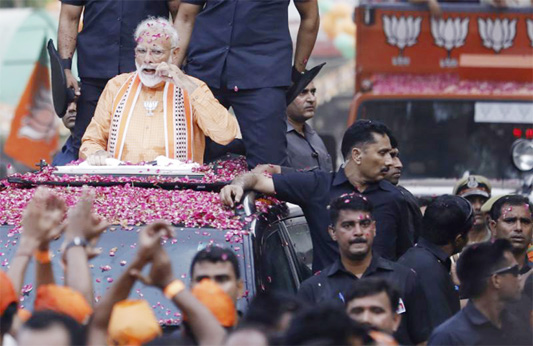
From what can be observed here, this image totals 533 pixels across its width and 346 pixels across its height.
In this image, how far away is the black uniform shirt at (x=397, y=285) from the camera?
20.5 feet

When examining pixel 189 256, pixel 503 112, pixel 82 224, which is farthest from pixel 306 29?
pixel 503 112

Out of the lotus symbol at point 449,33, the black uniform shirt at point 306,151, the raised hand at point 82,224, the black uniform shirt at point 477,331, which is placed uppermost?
the lotus symbol at point 449,33

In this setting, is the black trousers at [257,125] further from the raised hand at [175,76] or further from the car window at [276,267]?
the car window at [276,267]

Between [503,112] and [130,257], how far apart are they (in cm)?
727

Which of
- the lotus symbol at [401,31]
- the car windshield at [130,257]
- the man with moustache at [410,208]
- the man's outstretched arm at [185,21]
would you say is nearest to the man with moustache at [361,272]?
the car windshield at [130,257]

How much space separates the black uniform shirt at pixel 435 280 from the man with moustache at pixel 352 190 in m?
0.24

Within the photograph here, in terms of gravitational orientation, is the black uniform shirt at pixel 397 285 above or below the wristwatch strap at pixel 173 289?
below

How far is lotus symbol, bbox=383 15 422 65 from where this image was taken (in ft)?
43.6

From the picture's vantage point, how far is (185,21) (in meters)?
8.38

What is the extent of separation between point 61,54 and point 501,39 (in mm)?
5771

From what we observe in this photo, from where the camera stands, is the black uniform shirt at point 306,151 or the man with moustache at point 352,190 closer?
the man with moustache at point 352,190

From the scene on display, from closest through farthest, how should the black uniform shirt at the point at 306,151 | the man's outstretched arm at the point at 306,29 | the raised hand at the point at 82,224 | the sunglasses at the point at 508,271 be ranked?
1. the raised hand at the point at 82,224
2. the sunglasses at the point at 508,271
3. the man's outstretched arm at the point at 306,29
4. the black uniform shirt at the point at 306,151

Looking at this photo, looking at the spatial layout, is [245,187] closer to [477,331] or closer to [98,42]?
[477,331]

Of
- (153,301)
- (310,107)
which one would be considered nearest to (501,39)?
(310,107)
